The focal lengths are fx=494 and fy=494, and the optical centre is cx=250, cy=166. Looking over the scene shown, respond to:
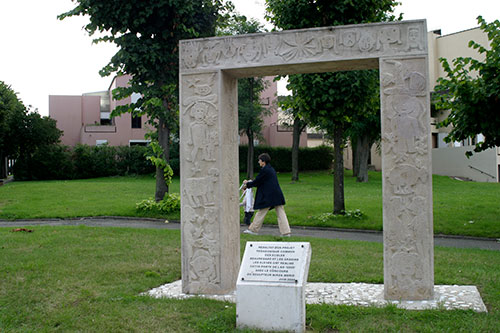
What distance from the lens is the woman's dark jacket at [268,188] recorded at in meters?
10.9

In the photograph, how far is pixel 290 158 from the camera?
3975cm

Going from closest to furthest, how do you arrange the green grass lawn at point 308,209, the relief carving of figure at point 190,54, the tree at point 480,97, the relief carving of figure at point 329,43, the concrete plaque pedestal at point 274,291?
the concrete plaque pedestal at point 274,291, the relief carving of figure at point 329,43, the relief carving of figure at point 190,54, the tree at point 480,97, the green grass lawn at point 308,209

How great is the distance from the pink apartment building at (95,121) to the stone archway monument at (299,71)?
3589 cm

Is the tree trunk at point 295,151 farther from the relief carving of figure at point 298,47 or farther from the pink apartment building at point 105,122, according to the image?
the relief carving of figure at point 298,47

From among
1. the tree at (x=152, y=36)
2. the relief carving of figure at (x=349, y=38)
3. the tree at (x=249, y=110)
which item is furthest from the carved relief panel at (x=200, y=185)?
the tree at (x=249, y=110)

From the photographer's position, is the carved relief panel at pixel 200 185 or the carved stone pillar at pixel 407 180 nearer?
the carved stone pillar at pixel 407 180

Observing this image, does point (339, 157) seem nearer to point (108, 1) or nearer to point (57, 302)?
point (108, 1)

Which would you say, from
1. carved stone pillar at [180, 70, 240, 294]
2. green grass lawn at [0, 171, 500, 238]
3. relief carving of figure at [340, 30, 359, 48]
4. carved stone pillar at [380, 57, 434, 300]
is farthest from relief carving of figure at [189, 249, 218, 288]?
green grass lawn at [0, 171, 500, 238]

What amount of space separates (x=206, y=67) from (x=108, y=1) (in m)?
8.61

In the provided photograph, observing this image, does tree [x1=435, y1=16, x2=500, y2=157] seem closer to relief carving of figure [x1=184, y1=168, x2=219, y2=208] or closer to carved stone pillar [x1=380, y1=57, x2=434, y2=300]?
carved stone pillar [x1=380, y1=57, x2=434, y2=300]

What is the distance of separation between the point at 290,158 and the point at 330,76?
26.8 meters

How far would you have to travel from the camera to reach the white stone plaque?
202 inches

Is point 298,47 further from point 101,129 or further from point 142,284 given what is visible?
point 101,129

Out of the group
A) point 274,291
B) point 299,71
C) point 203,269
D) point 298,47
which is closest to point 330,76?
point 299,71
